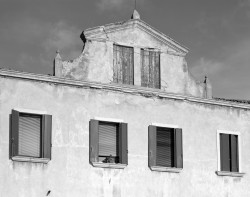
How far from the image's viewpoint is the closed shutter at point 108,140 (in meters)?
20.5

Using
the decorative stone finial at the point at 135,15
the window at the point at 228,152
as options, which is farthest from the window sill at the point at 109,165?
the decorative stone finial at the point at 135,15

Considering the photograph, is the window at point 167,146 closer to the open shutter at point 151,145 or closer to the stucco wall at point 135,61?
the open shutter at point 151,145

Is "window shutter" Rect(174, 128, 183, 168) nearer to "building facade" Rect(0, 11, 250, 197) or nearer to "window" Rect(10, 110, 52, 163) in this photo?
"building facade" Rect(0, 11, 250, 197)

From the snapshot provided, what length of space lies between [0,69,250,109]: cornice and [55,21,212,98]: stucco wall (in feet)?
1.25

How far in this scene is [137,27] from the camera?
72.0ft

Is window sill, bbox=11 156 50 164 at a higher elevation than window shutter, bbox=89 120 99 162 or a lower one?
lower

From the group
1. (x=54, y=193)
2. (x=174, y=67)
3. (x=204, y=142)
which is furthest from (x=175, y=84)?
(x=54, y=193)

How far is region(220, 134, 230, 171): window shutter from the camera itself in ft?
74.5

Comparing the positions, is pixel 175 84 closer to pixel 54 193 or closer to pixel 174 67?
pixel 174 67

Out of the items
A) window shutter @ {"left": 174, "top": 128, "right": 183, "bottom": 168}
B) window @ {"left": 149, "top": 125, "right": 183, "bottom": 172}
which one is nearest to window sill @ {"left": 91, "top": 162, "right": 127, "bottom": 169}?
window @ {"left": 149, "top": 125, "right": 183, "bottom": 172}

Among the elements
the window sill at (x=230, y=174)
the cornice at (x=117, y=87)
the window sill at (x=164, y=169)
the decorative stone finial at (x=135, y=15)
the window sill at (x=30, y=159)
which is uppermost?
the decorative stone finial at (x=135, y=15)

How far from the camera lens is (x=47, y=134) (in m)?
19.5

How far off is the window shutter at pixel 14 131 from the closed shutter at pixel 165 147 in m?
4.79

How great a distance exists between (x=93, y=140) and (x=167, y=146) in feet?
9.02
